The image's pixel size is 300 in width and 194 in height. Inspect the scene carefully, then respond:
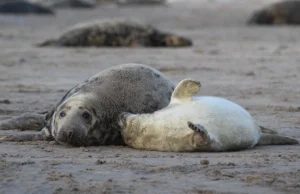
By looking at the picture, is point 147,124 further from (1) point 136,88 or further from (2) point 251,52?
(2) point 251,52

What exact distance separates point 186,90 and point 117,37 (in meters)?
9.88

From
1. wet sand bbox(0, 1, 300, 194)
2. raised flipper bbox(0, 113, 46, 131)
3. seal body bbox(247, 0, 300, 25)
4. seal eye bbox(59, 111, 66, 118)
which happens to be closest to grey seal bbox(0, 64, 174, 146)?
seal eye bbox(59, 111, 66, 118)

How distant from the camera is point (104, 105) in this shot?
5.62 metres

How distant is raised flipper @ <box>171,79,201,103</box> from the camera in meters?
5.28

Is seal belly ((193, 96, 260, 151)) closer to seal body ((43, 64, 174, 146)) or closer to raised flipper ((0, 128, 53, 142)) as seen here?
seal body ((43, 64, 174, 146))

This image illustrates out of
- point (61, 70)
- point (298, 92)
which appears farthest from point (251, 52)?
point (298, 92)

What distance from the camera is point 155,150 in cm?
516

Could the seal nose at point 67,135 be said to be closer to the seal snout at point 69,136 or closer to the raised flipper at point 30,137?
the seal snout at point 69,136

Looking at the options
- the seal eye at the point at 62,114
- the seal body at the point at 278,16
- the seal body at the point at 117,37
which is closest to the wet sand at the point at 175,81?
the seal eye at the point at 62,114

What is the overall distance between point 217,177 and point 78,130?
136 cm

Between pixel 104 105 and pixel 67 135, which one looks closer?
pixel 67 135

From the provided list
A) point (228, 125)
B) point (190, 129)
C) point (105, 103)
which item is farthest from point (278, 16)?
point (190, 129)

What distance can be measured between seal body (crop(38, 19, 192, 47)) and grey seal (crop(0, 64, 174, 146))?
29.6 feet

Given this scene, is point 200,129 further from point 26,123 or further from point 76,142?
point 26,123
